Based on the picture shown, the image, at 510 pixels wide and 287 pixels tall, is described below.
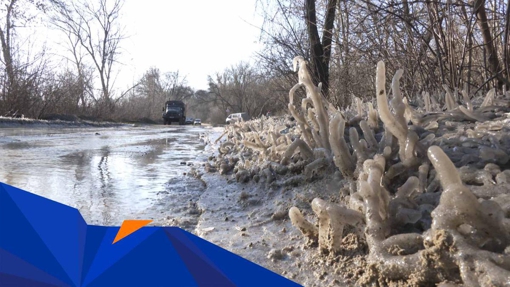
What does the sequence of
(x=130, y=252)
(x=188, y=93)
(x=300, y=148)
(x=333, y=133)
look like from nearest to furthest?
(x=130, y=252) → (x=333, y=133) → (x=300, y=148) → (x=188, y=93)

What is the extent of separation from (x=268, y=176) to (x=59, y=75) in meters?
18.9

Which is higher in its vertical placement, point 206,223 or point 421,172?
point 421,172

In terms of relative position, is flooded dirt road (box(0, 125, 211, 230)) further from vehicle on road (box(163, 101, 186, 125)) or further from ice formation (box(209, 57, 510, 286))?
vehicle on road (box(163, 101, 186, 125))

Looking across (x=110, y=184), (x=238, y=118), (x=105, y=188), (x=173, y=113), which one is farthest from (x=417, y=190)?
A: (x=173, y=113)

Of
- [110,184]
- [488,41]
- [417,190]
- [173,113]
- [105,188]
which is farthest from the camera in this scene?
[173,113]

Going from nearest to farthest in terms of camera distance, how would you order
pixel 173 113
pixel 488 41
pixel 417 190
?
pixel 417 190 < pixel 488 41 < pixel 173 113

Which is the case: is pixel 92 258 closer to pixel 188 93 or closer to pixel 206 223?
pixel 206 223

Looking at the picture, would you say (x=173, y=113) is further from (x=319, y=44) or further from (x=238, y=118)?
(x=319, y=44)

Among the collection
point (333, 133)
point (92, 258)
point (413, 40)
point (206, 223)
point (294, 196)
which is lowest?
point (206, 223)

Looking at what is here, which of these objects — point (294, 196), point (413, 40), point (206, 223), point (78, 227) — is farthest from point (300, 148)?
point (413, 40)

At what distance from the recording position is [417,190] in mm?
1519

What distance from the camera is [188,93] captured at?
63875 mm

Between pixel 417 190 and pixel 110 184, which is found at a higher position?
pixel 417 190

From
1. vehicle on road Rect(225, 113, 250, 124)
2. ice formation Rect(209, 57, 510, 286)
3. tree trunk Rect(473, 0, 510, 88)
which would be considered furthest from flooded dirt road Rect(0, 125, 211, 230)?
vehicle on road Rect(225, 113, 250, 124)
